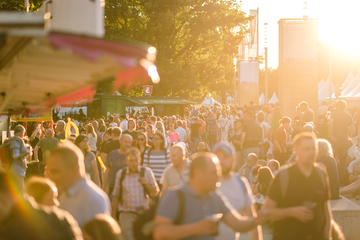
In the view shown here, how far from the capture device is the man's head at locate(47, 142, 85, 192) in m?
3.86

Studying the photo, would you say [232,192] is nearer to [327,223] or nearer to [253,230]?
[253,230]

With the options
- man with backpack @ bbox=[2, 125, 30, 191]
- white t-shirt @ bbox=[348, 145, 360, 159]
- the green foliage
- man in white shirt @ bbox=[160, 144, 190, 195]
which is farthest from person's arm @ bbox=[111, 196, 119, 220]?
the green foliage

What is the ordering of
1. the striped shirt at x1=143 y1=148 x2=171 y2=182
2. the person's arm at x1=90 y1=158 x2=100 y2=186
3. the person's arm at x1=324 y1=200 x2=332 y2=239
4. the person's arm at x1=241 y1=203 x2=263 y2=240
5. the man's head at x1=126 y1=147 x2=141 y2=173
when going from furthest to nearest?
the person's arm at x1=90 y1=158 x2=100 y2=186
the striped shirt at x1=143 y1=148 x2=171 y2=182
the man's head at x1=126 y1=147 x2=141 y2=173
the person's arm at x1=241 y1=203 x2=263 y2=240
the person's arm at x1=324 y1=200 x2=332 y2=239

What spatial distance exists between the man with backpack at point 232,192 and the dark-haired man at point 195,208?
3.45 ft

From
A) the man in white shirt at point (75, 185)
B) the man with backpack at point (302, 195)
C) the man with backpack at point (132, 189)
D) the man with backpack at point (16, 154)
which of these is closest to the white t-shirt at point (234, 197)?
the man with backpack at point (302, 195)

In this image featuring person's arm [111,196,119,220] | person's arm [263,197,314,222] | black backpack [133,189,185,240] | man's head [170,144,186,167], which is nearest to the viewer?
black backpack [133,189,185,240]

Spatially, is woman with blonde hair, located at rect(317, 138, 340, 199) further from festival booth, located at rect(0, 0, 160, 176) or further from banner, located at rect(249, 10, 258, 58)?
banner, located at rect(249, 10, 258, 58)

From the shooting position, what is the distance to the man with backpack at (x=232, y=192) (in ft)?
16.6

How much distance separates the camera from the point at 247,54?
4197 centimetres

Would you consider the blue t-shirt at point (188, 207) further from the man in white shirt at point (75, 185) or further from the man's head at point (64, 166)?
the man's head at point (64, 166)

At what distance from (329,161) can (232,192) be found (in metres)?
3.88

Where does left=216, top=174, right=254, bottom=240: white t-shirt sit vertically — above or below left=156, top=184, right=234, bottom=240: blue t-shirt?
below

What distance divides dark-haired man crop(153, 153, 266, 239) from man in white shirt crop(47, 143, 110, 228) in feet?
1.65

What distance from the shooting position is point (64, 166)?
3.87 meters
